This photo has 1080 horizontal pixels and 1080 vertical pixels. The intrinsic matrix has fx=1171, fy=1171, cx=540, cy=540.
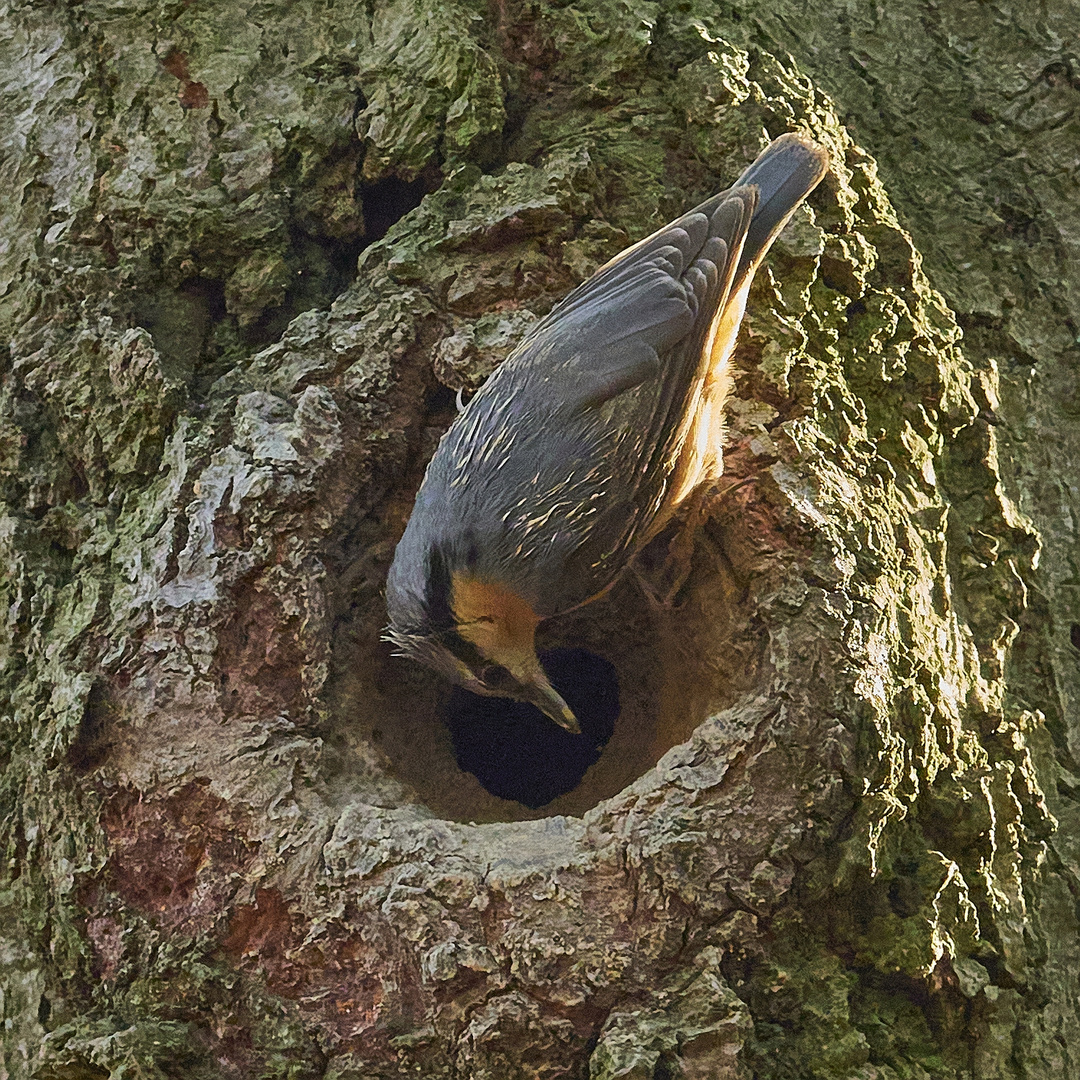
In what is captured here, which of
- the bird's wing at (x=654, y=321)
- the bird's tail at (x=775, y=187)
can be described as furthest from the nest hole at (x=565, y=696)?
the bird's tail at (x=775, y=187)

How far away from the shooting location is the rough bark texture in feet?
6.70

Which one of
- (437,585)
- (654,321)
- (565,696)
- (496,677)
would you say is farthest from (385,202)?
(565,696)

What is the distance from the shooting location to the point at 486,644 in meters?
2.49

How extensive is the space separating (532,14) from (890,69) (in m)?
1.00

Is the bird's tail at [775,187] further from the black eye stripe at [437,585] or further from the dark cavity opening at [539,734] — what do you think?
the dark cavity opening at [539,734]

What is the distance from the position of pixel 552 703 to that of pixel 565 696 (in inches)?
13.4

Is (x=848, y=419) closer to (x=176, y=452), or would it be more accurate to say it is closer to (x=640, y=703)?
(x=640, y=703)

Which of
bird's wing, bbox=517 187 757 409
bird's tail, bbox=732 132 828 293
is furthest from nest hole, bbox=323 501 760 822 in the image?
bird's tail, bbox=732 132 828 293

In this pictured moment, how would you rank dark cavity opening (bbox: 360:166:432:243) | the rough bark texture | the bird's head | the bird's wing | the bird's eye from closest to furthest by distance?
the rough bark texture
the bird's wing
the bird's head
the bird's eye
dark cavity opening (bbox: 360:166:432:243)

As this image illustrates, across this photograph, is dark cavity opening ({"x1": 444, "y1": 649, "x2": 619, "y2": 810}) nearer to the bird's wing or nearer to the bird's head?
the bird's head

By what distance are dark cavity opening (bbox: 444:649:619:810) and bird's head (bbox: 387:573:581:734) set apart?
0.64 ft

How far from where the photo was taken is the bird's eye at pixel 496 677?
2553 mm

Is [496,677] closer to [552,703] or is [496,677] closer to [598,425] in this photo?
[552,703]

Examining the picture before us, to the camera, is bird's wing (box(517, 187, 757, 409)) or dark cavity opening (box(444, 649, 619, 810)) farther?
dark cavity opening (box(444, 649, 619, 810))
